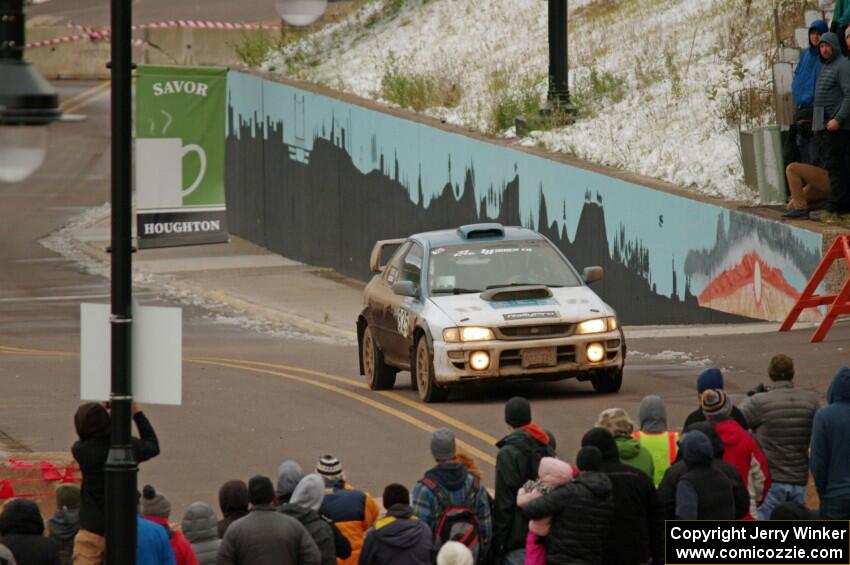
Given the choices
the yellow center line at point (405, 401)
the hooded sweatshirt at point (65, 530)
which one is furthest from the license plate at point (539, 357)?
the hooded sweatshirt at point (65, 530)

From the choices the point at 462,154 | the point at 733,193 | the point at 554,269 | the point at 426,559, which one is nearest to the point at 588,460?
the point at 426,559

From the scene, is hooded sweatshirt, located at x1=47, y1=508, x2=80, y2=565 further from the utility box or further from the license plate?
the utility box

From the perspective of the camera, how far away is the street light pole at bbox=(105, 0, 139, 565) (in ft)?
31.9

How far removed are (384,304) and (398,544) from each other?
10004 millimetres

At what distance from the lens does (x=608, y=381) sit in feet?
61.2

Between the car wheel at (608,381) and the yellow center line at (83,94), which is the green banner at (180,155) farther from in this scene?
the yellow center line at (83,94)

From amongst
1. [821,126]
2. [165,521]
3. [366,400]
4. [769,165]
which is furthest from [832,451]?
[769,165]

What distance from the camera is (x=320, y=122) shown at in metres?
38.6

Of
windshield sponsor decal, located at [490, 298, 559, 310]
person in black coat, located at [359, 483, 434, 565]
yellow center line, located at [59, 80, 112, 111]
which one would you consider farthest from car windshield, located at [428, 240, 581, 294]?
yellow center line, located at [59, 80, 112, 111]

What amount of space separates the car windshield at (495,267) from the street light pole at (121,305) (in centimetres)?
924

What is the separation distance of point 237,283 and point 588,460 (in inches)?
1059

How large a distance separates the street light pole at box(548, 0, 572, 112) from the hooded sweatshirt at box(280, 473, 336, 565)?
20.1 m

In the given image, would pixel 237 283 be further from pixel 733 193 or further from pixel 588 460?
pixel 588 460

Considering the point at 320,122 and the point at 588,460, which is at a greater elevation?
the point at 320,122
